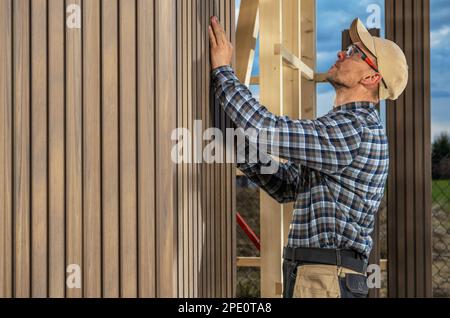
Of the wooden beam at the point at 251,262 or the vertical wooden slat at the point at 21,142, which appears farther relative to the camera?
the wooden beam at the point at 251,262

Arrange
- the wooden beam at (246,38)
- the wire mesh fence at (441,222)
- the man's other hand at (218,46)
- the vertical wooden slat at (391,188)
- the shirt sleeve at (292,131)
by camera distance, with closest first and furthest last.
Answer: the shirt sleeve at (292,131) → the man's other hand at (218,46) → the vertical wooden slat at (391,188) → the wooden beam at (246,38) → the wire mesh fence at (441,222)

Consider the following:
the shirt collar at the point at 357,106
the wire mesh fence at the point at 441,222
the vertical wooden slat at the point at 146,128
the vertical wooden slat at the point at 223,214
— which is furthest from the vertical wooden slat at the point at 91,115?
the wire mesh fence at the point at 441,222

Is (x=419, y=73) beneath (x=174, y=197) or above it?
above

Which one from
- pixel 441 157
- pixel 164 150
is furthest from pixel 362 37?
pixel 441 157

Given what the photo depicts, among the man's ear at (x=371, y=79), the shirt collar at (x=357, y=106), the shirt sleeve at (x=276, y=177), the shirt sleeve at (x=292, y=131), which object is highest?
the man's ear at (x=371, y=79)

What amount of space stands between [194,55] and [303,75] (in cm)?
248

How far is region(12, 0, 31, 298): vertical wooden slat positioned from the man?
2.33 feet

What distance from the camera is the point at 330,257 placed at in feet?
7.82

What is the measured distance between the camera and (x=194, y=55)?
215 centimetres

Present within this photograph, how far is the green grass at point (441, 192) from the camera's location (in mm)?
7348

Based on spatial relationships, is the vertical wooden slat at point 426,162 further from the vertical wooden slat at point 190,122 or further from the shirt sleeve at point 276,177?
the vertical wooden slat at point 190,122

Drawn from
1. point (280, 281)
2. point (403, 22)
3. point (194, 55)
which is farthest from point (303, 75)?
point (194, 55)
